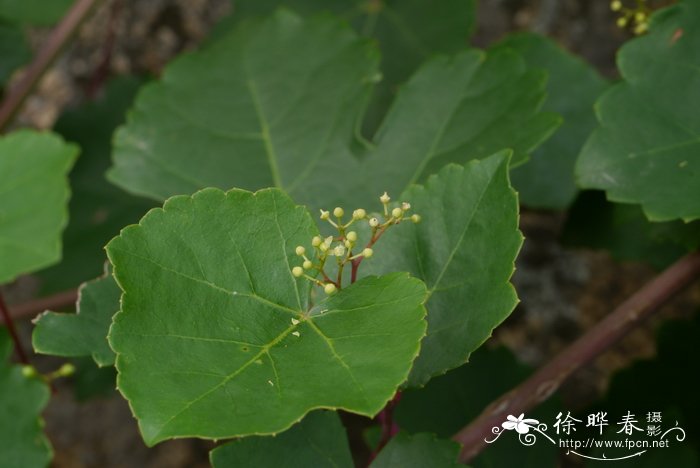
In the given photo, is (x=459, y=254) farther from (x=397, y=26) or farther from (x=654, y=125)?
(x=397, y=26)

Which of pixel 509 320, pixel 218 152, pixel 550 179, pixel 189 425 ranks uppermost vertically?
pixel 189 425

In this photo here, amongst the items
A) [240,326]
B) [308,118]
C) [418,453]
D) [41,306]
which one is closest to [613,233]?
[308,118]

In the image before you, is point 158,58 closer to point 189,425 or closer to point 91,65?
point 91,65

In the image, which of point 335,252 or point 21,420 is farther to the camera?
point 21,420

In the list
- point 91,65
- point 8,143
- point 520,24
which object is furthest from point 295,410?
point 91,65

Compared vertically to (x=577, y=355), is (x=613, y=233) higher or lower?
lower

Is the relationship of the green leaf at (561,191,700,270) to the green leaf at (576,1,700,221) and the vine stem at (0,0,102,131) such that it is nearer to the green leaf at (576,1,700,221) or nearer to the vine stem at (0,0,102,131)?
the green leaf at (576,1,700,221)
